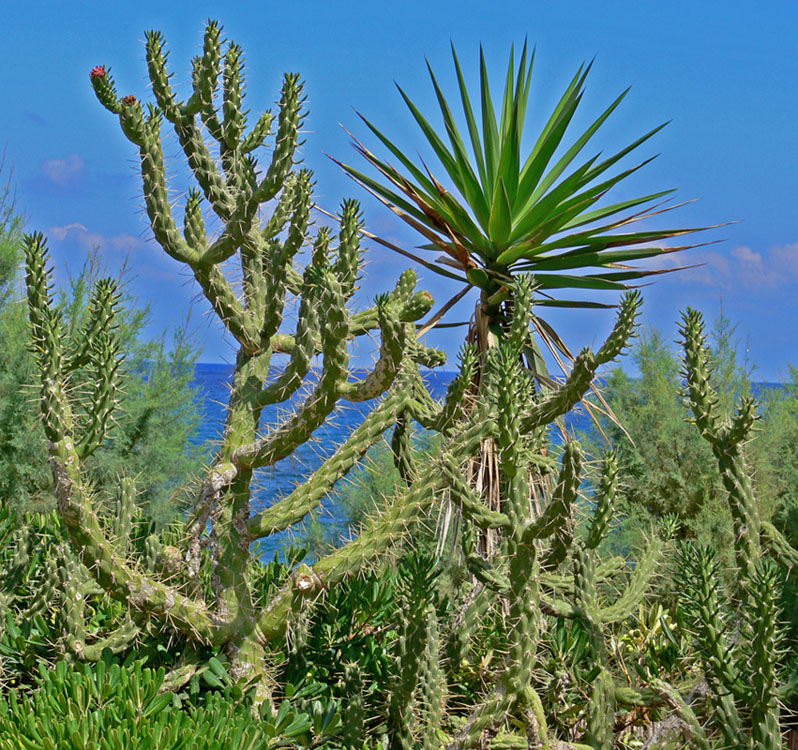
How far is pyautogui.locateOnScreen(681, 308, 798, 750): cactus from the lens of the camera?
9.48 ft

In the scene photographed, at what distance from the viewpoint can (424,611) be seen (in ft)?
9.30

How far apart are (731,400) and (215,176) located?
7.39m

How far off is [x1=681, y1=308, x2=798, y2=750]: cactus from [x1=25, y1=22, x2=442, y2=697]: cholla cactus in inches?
46.1

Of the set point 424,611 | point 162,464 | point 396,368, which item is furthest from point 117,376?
point 162,464

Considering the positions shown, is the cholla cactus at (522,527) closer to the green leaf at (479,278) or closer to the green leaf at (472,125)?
the green leaf at (479,278)

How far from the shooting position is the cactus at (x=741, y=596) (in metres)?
2.89

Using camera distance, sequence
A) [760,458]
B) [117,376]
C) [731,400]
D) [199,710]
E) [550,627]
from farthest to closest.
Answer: [731,400], [760,458], [550,627], [117,376], [199,710]

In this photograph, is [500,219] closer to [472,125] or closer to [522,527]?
[472,125]

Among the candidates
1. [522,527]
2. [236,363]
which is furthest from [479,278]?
[522,527]

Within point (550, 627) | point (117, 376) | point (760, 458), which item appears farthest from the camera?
point (760, 458)

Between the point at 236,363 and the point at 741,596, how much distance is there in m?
2.41

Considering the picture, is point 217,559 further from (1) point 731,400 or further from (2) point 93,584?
(1) point 731,400

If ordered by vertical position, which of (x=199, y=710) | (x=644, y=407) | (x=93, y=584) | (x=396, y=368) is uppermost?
(x=644, y=407)

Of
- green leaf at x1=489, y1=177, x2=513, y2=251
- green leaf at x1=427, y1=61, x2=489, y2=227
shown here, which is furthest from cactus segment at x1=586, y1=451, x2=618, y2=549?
green leaf at x1=427, y1=61, x2=489, y2=227
